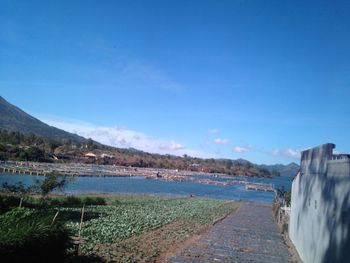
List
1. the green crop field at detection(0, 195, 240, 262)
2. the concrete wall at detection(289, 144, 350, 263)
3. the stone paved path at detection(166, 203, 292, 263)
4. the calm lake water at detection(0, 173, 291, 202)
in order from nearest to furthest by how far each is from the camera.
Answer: the concrete wall at detection(289, 144, 350, 263) → the green crop field at detection(0, 195, 240, 262) → the stone paved path at detection(166, 203, 292, 263) → the calm lake water at detection(0, 173, 291, 202)

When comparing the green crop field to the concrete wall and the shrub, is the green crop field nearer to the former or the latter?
the shrub

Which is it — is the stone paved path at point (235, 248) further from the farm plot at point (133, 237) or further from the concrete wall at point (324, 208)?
the concrete wall at point (324, 208)

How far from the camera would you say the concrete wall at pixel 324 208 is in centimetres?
765

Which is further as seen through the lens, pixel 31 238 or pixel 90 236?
pixel 90 236

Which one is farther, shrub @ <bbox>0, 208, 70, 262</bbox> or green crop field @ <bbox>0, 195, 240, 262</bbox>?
green crop field @ <bbox>0, 195, 240, 262</bbox>

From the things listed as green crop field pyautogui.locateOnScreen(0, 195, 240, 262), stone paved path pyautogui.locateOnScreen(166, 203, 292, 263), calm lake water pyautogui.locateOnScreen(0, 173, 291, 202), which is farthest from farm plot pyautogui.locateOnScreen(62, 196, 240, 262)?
calm lake water pyautogui.locateOnScreen(0, 173, 291, 202)

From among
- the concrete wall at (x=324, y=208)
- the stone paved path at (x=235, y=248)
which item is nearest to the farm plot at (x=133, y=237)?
the stone paved path at (x=235, y=248)

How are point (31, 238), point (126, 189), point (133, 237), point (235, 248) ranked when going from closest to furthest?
point (31, 238), point (235, 248), point (133, 237), point (126, 189)

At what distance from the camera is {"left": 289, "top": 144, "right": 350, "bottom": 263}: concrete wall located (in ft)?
25.1

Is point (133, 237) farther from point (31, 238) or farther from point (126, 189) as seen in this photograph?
point (126, 189)

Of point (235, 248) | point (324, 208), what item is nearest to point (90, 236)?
point (235, 248)

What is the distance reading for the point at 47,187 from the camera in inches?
1377

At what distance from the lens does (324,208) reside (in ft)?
31.1

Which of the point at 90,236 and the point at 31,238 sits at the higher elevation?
the point at 31,238
